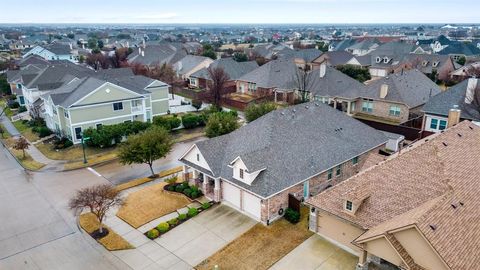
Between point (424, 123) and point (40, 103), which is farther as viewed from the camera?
point (40, 103)

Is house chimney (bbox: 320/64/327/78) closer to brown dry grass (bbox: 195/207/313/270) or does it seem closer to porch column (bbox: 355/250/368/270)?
brown dry grass (bbox: 195/207/313/270)

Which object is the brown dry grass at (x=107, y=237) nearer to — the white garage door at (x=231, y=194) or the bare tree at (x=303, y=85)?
the white garage door at (x=231, y=194)

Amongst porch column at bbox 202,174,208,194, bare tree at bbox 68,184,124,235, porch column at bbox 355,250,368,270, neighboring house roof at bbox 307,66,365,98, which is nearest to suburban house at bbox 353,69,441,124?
neighboring house roof at bbox 307,66,365,98

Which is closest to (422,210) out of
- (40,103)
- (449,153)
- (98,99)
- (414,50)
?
(449,153)

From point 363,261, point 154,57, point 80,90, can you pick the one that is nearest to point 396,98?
point 363,261

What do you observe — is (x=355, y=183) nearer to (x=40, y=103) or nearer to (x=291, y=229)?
(x=291, y=229)

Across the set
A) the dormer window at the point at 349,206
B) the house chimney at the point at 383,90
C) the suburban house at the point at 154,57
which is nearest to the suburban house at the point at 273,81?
the house chimney at the point at 383,90
